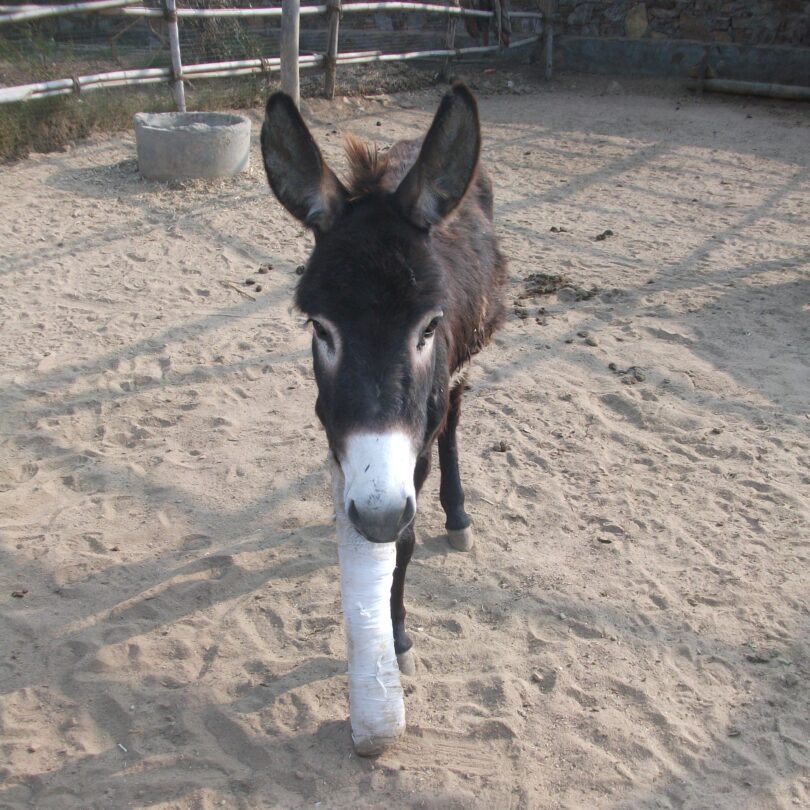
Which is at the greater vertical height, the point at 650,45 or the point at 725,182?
the point at 650,45

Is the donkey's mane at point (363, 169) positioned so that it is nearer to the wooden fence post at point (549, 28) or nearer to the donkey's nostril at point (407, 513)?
the donkey's nostril at point (407, 513)

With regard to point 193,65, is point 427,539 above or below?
below

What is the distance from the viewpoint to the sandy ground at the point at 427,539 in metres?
2.52

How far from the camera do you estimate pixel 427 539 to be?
365cm

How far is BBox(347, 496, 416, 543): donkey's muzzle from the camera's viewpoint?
1907 millimetres

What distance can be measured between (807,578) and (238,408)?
2993mm

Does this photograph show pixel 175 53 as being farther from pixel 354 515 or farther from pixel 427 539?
pixel 354 515

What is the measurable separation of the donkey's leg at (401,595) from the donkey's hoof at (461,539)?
659 mm

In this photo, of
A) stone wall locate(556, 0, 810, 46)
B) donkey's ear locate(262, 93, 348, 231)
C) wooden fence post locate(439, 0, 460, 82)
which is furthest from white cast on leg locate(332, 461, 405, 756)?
stone wall locate(556, 0, 810, 46)

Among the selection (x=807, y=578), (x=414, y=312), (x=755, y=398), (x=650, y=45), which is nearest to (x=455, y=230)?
(x=414, y=312)

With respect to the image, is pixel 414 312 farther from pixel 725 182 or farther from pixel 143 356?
pixel 725 182

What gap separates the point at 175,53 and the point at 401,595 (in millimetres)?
7970

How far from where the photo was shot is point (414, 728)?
2.63 m

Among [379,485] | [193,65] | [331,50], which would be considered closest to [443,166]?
[379,485]
